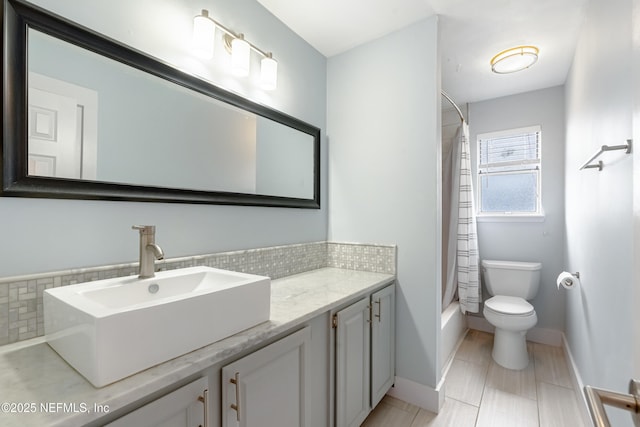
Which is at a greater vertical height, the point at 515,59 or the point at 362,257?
the point at 515,59

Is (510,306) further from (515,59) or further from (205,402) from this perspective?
(205,402)

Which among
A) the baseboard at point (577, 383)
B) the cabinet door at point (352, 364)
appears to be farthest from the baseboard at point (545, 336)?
the cabinet door at point (352, 364)

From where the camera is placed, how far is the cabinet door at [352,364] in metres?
1.34

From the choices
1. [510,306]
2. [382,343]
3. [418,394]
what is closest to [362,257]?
[382,343]

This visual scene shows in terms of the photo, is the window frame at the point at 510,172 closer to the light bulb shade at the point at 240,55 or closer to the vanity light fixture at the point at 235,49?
the vanity light fixture at the point at 235,49

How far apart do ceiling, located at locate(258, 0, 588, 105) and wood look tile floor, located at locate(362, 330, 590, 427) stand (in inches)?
95.3

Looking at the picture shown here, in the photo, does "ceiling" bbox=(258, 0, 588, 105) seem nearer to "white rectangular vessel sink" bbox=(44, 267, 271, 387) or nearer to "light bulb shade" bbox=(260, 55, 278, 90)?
"light bulb shade" bbox=(260, 55, 278, 90)

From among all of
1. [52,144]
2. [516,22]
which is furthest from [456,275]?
[52,144]

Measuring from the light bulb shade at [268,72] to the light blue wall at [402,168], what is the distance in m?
0.64

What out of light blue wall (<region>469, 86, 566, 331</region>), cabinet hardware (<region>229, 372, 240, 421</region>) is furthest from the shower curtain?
cabinet hardware (<region>229, 372, 240, 421</region>)

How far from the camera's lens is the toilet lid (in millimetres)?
2248

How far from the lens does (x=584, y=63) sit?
1.79 m

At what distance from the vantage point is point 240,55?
1461 mm

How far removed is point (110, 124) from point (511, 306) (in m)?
2.92
